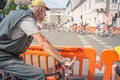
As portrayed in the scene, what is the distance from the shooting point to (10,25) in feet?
12.8

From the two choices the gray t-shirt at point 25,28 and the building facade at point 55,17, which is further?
the building facade at point 55,17

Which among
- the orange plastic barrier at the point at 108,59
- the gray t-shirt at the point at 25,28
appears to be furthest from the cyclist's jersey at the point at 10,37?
the orange plastic barrier at the point at 108,59

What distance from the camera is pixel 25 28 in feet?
12.4

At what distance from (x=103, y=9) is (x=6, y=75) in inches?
2076

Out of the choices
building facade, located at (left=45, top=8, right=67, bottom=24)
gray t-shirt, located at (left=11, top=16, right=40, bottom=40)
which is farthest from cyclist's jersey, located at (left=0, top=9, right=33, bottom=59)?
building facade, located at (left=45, top=8, right=67, bottom=24)

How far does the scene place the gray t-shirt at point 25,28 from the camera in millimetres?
3752

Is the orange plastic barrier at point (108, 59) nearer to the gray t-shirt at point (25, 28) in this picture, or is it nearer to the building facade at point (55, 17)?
the gray t-shirt at point (25, 28)

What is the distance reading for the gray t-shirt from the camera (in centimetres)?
375

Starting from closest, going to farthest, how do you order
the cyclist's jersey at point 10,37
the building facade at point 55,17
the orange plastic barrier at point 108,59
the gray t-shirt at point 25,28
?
the gray t-shirt at point 25,28, the cyclist's jersey at point 10,37, the orange plastic barrier at point 108,59, the building facade at point 55,17

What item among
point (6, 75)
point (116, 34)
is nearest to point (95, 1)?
point (116, 34)

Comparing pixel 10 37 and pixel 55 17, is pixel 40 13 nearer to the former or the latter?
pixel 10 37

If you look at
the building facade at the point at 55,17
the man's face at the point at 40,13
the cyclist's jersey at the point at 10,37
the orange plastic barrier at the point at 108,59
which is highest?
the man's face at the point at 40,13

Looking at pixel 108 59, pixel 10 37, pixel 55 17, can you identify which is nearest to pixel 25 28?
pixel 10 37

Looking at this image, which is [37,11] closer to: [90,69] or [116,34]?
[90,69]
